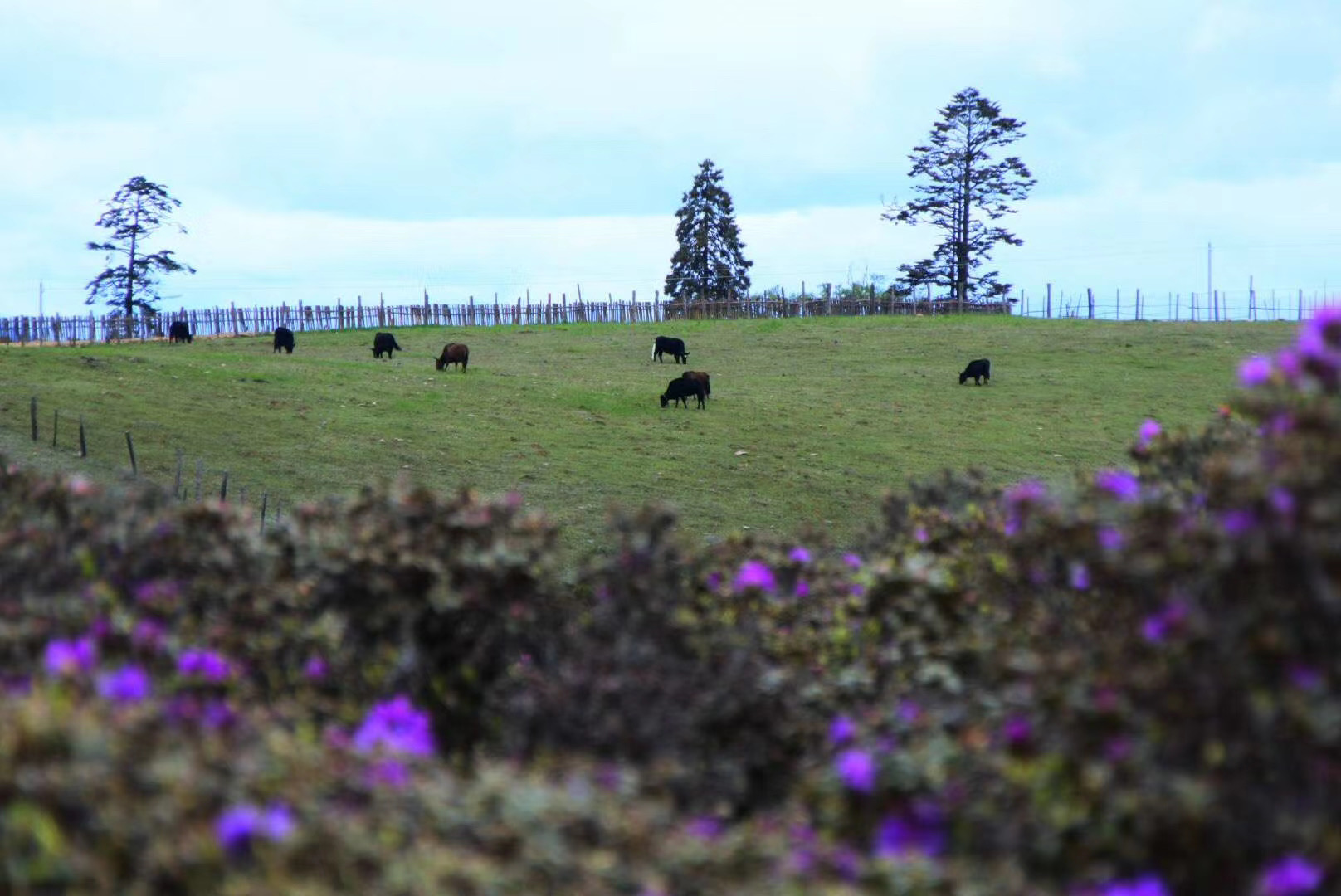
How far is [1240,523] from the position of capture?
2764 millimetres

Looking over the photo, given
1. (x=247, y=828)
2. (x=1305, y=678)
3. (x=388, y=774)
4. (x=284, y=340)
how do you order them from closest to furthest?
(x=247, y=828), (x=1305, y=678), (x=388, y=774), (x=284, y=340)

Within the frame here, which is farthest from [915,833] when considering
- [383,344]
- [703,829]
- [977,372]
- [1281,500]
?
Result: [383,344]

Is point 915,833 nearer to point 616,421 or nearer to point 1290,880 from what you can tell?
point 1290,880

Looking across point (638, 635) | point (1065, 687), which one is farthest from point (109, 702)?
point (1065, 687)

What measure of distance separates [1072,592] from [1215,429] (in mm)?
1323

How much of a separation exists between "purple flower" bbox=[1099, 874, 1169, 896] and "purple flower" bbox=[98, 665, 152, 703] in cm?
204

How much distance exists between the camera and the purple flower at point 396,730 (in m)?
3.15

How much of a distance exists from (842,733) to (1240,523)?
1.09 metres

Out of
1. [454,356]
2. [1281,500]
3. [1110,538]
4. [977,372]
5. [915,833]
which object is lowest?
[915,833]

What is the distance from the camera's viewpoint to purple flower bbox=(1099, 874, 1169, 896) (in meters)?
2.69

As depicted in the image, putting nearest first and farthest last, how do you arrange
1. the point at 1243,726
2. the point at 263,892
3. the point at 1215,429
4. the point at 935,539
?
the point at 263,892, the point at 1243,726, the point at 1215,429, the point at 935,539

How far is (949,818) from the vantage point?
10.2 ft

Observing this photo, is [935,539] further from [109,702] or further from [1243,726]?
[109,702]

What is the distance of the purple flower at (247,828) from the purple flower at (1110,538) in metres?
1.83
